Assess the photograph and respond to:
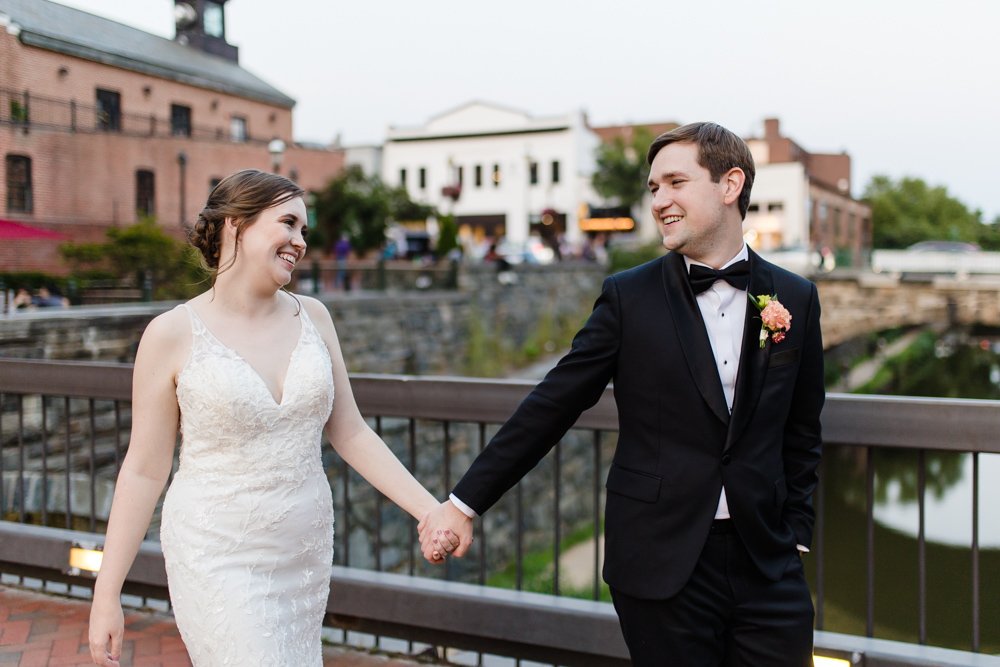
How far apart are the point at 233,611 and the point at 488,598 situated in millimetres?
1584

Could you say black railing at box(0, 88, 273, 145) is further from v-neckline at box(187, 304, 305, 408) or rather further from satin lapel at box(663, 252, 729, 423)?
satin lapel at box(663, 252, 729, 423)

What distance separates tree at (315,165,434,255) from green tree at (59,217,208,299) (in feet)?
54.9

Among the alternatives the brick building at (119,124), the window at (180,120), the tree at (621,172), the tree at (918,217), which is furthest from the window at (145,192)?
the tree at (918,217)

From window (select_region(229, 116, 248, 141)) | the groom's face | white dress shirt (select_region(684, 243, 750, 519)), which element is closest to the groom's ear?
the groom's face

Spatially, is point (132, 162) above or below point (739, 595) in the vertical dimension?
above

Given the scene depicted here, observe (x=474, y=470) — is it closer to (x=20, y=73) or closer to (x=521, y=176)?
(x=20, y=73)

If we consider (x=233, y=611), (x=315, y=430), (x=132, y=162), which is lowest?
(x=233, y=611)

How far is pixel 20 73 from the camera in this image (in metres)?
18.5

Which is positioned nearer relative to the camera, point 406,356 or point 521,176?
point 406,356

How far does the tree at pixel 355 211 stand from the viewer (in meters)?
35.3

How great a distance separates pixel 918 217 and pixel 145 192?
72.6m

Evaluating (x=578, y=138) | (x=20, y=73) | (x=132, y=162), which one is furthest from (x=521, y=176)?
(x=20, y=73)

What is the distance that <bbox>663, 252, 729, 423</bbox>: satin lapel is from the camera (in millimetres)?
2330

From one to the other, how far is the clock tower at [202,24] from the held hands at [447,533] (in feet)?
112
